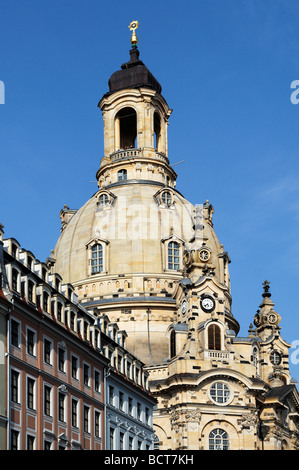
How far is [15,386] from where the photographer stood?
60656 millimetres

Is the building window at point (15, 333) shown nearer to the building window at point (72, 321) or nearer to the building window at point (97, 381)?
the building window at point (72, 321)

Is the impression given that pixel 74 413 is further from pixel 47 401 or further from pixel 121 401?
pixel 121 401

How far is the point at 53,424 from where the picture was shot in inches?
2566

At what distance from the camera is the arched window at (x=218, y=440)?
11588 cm

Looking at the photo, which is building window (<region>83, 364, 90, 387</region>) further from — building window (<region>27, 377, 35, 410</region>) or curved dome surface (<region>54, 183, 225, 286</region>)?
curved dome surface (<region>54, 183, 225, 286</region>)

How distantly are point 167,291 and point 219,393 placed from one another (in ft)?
61.8

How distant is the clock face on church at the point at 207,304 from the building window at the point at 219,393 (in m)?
10.3

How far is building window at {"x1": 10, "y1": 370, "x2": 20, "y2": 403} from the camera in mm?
60156

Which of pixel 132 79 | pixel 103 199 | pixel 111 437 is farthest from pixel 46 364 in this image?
pixel 132 79

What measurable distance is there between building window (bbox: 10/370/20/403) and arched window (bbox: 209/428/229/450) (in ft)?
193

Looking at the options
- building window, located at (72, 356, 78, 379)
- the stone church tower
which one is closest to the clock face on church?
the stone church tower

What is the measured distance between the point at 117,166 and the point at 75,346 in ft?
256

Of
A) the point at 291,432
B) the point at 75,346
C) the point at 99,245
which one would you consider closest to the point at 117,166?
the point at 99,245

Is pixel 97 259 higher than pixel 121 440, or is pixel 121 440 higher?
pixel 97 259
